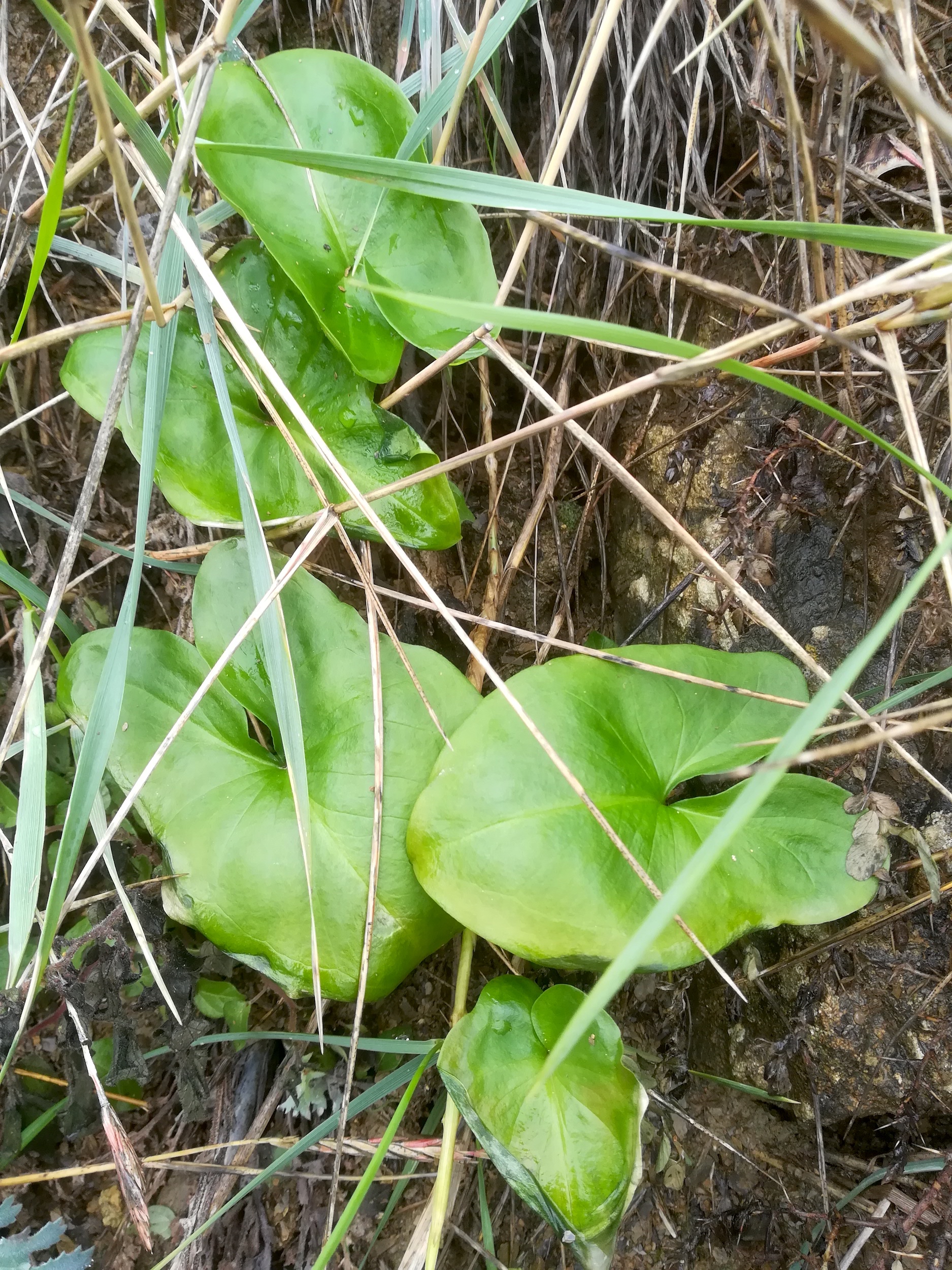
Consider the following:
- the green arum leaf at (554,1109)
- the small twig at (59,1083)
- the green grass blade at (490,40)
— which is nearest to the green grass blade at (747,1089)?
the green arum leaf at (554,1109)

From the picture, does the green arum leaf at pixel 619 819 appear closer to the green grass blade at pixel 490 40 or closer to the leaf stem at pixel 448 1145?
the leaf stem at pixel 448 1145

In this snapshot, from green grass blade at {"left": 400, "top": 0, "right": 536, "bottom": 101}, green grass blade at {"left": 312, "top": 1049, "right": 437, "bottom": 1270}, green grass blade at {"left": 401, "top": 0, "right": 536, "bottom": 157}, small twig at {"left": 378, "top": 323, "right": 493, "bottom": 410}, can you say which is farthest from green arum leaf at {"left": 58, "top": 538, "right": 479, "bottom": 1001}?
green grass blade at {"left": 400, "top": 0, "right": 536, "bottom": 101}

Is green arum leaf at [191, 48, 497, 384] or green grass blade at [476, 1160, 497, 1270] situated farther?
green grass blade at [476, 1160, 497, 1270]

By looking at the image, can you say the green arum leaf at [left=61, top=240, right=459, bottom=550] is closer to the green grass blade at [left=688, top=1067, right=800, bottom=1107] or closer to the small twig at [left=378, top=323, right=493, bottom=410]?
the small twig at [left=378, top=323, right=493, bottom=410]

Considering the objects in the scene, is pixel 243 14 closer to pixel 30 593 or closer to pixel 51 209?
pixel 51 209

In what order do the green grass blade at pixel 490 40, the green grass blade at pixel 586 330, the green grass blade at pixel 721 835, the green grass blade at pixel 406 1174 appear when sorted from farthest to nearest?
1. the green grass blade at pixel 406 1174
2. the green grass blade at pixel 490 40
3. the green grass blade at pixel 586 330
4. the green grass blade at pixel 721 835

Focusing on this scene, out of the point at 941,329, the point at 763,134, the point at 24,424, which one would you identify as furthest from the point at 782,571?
the point at 24,424
